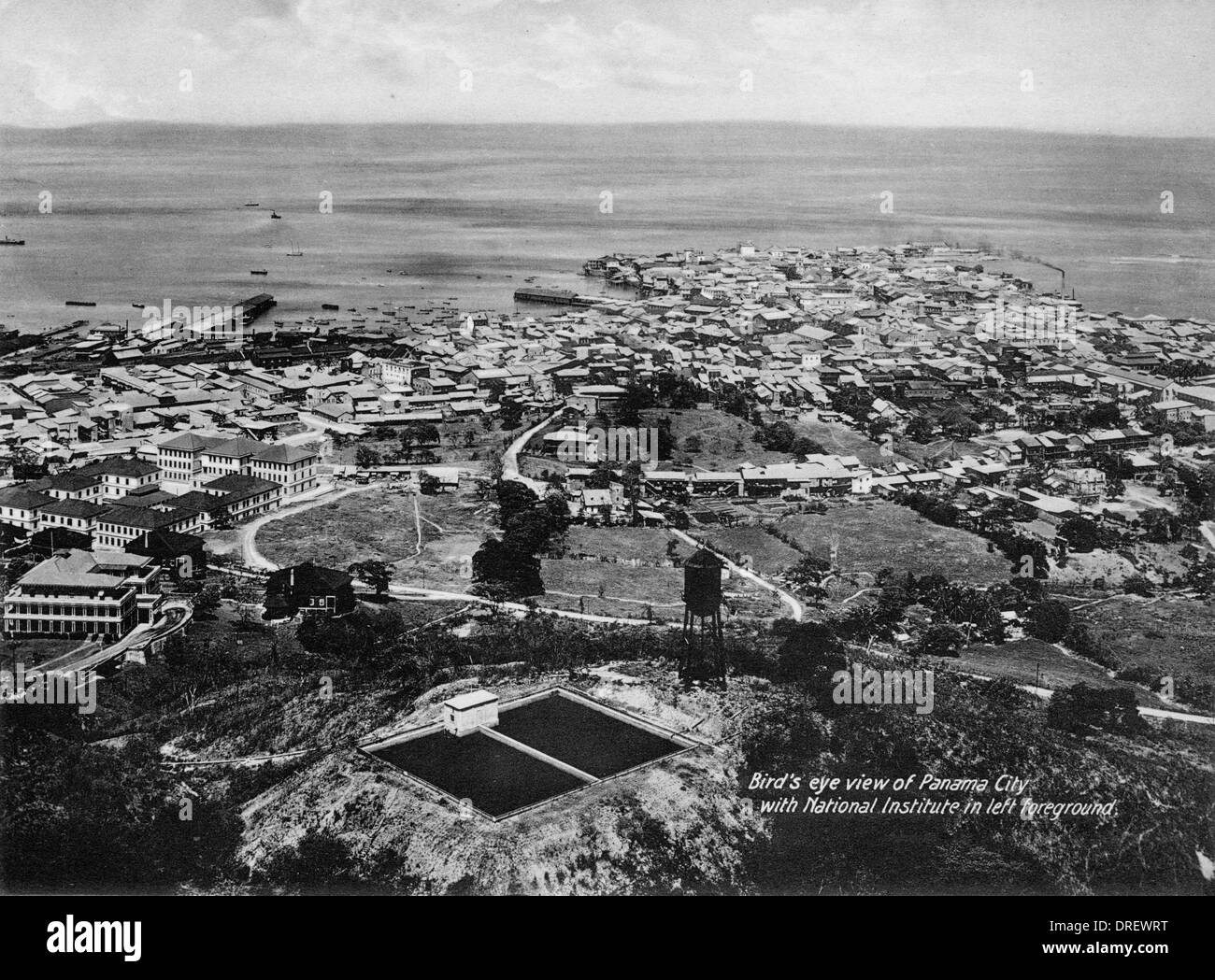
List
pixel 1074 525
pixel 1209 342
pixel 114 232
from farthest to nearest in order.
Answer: pixel 114 232 < pixel 1209 342 < pixel 1074 525

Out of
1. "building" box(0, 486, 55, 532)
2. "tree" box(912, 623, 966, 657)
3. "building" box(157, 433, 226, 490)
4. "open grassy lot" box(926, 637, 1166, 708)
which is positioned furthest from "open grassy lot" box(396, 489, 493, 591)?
"open grassy lot" box(926, 637, 1166, 708)

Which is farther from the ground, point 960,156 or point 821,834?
point 960,156

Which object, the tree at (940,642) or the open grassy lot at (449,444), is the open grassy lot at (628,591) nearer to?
the tree at (940,642)

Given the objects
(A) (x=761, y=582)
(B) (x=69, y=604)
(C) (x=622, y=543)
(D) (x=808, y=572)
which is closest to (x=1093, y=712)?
(D) (x=808, y=572)

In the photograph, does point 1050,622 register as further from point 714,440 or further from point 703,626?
point 714,440

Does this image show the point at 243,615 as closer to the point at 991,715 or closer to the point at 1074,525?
the point at 991,715

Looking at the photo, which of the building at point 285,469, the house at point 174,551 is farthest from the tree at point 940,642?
the house at point 174,551
